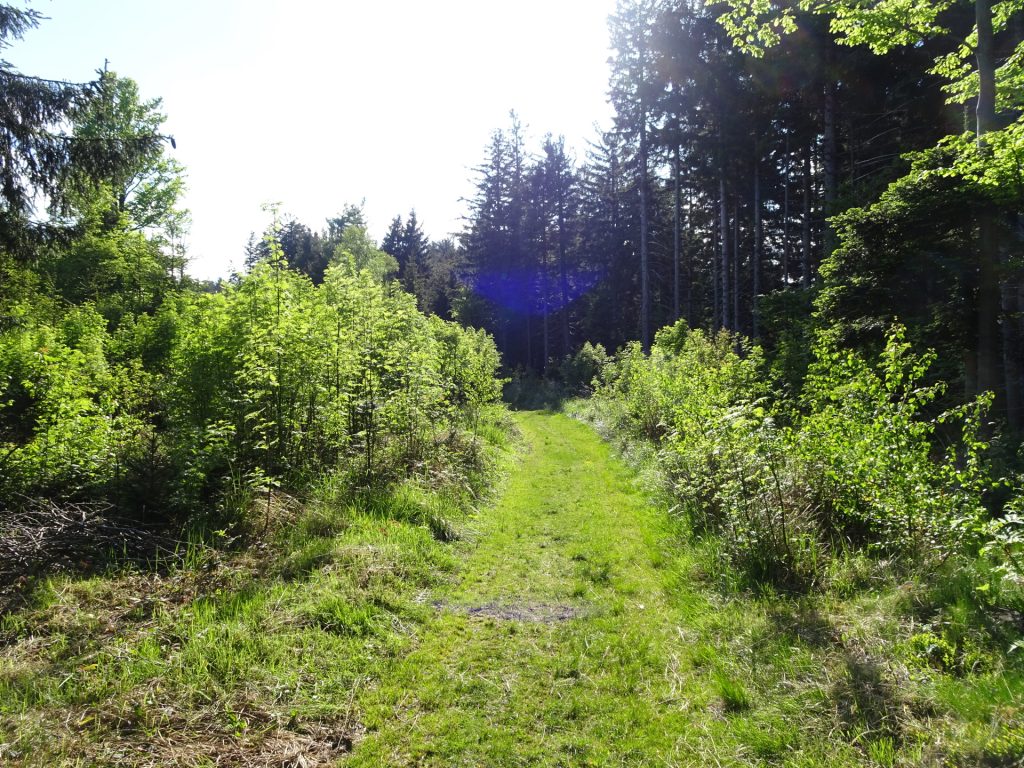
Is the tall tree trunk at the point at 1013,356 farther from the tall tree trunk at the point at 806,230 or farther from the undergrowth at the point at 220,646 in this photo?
the tall tree trunk at the point at 806,230

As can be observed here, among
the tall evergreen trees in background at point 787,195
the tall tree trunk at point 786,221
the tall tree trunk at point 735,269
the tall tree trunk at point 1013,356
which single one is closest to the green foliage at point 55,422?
the tall evergreen trees in background at point 787,195

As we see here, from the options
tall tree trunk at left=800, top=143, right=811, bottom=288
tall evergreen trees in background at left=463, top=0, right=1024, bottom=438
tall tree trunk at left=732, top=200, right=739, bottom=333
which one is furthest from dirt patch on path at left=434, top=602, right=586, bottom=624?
tall tree trunk at left=732, top=200, right=739, bottom=333

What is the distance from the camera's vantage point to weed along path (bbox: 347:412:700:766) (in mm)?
3143

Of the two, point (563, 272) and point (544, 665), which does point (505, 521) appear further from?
point (563, 272)

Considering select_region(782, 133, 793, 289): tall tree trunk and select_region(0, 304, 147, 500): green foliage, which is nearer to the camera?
select_region(0, 304, 147, 500): green foliage

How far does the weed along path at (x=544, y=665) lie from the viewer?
3.14m

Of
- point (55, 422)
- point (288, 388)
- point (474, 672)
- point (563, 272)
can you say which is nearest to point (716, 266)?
point (563, 272)

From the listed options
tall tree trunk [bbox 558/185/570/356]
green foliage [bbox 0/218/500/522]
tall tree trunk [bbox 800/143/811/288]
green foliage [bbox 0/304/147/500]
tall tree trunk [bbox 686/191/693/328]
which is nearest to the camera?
green foliage [bbox 0/304/147/500]

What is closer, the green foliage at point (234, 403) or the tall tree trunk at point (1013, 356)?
the green foliage at point (234, 403)

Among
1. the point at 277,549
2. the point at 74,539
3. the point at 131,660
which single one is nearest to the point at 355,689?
the point at 131,660

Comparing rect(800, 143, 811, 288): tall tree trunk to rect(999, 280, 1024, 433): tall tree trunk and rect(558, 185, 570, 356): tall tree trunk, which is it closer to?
rect(999, 280, 1024, 433): tall tree trunk

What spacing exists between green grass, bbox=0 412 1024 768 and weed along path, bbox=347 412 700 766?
0.07 feet

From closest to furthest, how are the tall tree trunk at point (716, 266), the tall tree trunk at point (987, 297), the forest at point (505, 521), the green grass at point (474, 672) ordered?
the green grass at point (474, 672)
the forest at point (505, 521)
the tall tree trunk at point (987, 297)
the tall tree trunk at point (716, 266)

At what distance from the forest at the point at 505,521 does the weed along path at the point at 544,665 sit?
1.2 inches
